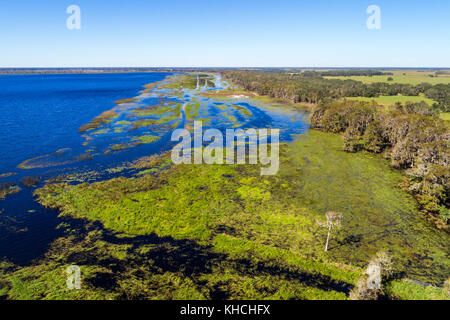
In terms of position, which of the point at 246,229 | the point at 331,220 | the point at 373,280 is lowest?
the point at 373,280

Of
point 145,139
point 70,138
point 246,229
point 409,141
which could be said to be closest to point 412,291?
point 246,229

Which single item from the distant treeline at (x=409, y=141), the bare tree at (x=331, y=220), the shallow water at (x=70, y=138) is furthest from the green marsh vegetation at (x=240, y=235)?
the shallow water at (x=70, y=138)

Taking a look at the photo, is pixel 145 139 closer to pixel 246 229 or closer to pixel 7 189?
pixel 7 189

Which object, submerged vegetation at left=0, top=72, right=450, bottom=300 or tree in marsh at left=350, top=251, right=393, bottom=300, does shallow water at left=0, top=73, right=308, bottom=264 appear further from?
tree in marsh at left=350, top=251, right=393, bottom=300

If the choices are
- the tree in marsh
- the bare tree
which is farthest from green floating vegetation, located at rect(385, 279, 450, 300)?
the bare tree

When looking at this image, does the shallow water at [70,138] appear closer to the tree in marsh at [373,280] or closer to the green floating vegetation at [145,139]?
the green floating vegetation at [145,139]

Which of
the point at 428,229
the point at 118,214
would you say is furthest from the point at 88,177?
the point at 428,229
